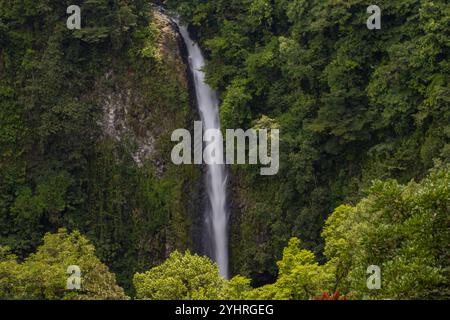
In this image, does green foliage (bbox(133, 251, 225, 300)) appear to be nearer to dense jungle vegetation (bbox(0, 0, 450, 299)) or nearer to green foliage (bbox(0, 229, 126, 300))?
green foliage (bbox(0, 229, 126, 300))

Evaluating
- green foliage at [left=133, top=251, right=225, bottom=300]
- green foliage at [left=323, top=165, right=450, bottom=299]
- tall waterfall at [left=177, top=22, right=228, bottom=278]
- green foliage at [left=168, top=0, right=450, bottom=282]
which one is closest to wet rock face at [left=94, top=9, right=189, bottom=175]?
tall waterfall at [left=177, top=22, right=228, bottom=278]

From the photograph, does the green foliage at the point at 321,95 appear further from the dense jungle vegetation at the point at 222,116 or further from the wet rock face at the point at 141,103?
the wet rock face at the point at 141,103

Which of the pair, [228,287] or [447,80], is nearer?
[228,287]

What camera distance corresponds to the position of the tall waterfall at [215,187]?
27.7 meters

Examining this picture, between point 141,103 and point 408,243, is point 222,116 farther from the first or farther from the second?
point 408,243

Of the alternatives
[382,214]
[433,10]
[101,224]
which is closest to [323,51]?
[433,10]

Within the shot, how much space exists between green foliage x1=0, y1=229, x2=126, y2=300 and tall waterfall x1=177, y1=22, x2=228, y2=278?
7.35 metres

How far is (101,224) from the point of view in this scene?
28.4 m

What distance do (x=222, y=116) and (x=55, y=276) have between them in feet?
34.2

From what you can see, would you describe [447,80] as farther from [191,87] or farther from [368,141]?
[191,87]

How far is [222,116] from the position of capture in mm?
27047

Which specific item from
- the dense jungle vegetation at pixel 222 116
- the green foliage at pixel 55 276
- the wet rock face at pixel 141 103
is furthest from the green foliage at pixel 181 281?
the wet rock face at pixel 141 103

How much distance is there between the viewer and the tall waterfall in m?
27.7

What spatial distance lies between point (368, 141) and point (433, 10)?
501 cm
